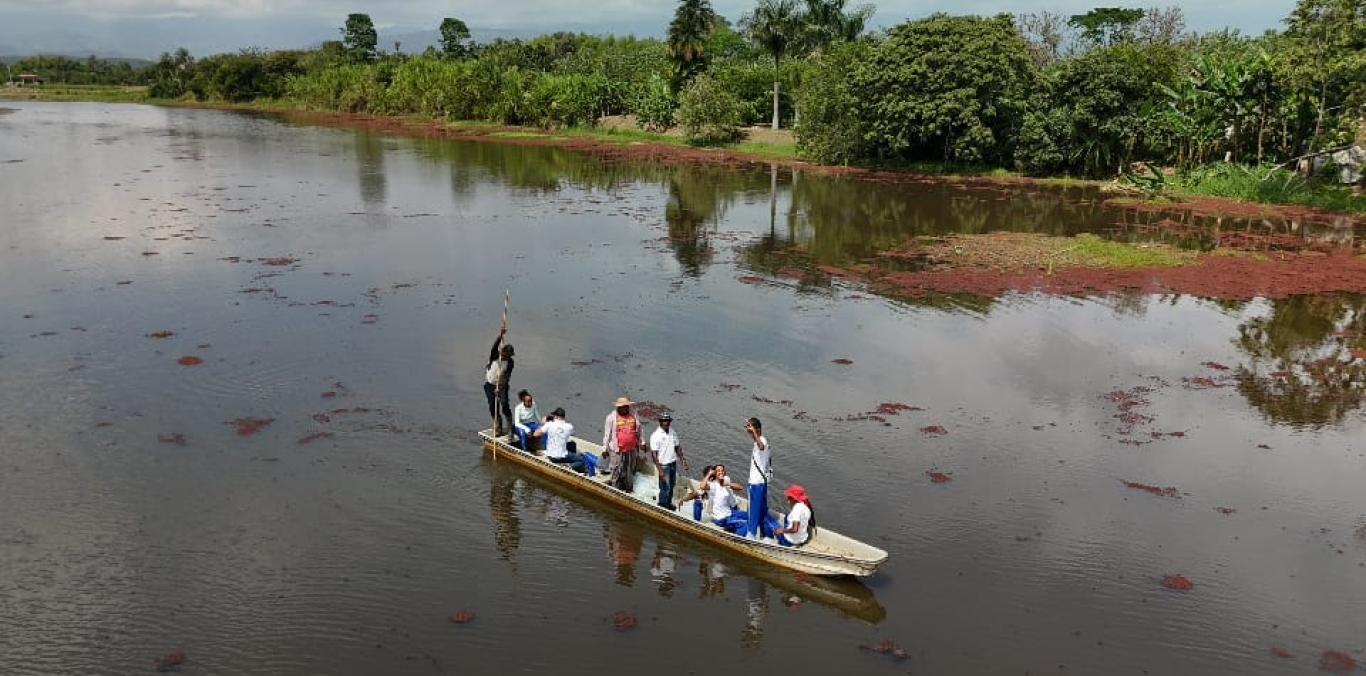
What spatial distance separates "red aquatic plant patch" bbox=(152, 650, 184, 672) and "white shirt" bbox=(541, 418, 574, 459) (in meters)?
6.25

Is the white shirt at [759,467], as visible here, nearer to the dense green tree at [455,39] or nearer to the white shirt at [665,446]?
the white shirt at [665,446]

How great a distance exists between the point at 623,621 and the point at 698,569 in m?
1.69

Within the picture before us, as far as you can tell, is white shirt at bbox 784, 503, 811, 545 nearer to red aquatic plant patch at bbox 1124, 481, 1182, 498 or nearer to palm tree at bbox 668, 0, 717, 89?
red aquatic plant patch at bbox 1124, 481, 1182, 498

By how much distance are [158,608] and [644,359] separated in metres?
11.9

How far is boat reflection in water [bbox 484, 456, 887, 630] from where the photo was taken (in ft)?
42.2

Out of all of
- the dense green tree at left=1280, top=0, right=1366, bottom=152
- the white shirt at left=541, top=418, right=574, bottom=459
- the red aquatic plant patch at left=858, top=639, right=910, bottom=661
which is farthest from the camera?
the dense green tree at left=1280, top=0, right=1366, bottom=152

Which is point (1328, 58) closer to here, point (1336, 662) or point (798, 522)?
point (1336, 662)

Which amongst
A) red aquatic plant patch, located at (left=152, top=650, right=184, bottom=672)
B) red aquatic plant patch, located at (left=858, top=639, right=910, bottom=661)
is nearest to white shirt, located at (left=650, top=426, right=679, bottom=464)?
red aquatic plant patch, located at (left=858, top=639, right=910, bottom=661)

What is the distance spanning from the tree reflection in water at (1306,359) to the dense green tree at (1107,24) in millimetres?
54655

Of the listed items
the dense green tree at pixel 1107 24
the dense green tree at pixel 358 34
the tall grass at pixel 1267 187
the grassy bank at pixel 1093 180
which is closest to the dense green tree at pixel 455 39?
the dense green tree at pixel 358 34

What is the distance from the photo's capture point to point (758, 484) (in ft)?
44.6

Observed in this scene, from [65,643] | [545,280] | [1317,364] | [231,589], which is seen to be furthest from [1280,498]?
[545,280]

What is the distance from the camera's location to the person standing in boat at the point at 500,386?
1719 cm

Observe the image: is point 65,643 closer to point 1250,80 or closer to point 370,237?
point 370,237
